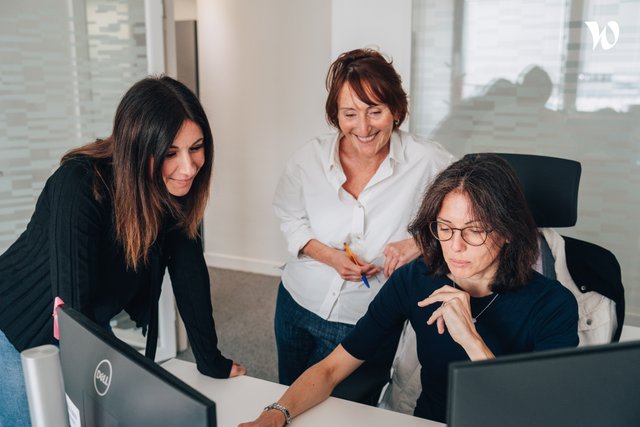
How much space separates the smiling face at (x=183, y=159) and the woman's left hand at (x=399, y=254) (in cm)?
66

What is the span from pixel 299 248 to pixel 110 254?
0.72m

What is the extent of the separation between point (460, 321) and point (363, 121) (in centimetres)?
74

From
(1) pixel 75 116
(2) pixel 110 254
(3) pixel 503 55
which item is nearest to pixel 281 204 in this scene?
(2) pixel 110 254

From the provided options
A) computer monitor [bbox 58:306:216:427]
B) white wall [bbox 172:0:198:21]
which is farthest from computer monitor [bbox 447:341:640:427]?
white wall [bbox 172:0:198:21]

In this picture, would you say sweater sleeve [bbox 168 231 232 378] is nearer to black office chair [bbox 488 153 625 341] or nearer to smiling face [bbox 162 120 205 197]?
smiling face [bbox 162 120 205 197]

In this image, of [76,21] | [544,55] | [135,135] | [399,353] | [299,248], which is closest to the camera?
[135,135]

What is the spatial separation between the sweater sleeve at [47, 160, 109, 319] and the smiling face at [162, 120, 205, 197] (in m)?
0.19

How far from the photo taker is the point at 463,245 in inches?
60.6

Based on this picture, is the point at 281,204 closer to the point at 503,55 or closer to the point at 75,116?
the point at 75,116

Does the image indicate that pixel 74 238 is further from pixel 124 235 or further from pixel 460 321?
pixel 460 321

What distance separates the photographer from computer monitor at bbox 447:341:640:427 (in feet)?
2.77

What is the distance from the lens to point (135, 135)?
4.82 feet

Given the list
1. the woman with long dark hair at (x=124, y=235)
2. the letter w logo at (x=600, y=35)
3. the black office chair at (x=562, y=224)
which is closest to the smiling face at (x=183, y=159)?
the woman with long dark hair at (x=124, y=235)

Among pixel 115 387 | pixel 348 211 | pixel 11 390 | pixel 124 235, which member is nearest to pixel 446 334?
pixel 348 211
